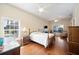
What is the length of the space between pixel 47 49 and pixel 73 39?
0.59 m

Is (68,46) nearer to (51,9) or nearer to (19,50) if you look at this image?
(51,9)

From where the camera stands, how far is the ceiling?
80.7 inches

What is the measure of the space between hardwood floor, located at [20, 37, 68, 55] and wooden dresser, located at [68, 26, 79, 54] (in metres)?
0.12

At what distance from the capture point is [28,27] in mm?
2158

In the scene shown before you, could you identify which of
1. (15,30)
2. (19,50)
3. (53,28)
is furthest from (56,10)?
(19,50)

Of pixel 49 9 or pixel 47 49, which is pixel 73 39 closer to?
pixel 47 49

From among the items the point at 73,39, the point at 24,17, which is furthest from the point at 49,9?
the point at 73,39

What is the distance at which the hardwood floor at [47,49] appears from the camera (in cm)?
208

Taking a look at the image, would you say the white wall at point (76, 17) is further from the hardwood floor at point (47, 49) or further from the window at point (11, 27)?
the window at point (11, 27)

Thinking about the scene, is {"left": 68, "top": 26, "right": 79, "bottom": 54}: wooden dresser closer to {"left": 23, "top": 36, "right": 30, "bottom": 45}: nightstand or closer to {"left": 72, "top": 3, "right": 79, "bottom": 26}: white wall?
{"left": 72, "top": 3, "right": 79, "bottom": 26}: white wall

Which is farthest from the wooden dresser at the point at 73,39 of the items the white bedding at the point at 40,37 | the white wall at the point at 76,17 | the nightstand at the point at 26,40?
the nightstand at the point at 26,40

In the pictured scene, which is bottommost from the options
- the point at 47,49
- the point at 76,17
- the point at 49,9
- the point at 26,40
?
the point at 47,49

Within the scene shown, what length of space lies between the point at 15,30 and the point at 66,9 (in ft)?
3.75

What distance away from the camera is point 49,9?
6.93 ft
